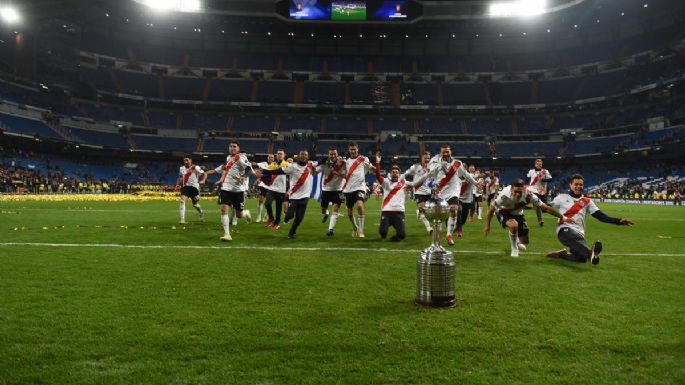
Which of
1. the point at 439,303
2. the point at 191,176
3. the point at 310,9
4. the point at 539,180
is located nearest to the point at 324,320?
the point at 439,303

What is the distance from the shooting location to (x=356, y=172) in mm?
12203

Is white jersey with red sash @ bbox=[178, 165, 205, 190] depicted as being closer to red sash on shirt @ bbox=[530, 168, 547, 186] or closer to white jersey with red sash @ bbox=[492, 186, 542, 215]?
white jersey with red sash @ bbox=[492, 186, 542, 215]

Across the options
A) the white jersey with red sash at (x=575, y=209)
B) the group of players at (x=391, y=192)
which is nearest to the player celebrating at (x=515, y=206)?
the group of players at (x=391, y=192)

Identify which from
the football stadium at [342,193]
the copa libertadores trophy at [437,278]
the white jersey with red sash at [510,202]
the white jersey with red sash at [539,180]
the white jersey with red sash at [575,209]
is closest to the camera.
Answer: the football stadium at [342,193]

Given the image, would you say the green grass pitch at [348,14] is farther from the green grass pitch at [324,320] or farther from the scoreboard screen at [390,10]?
the green grass pitch at [324,320]

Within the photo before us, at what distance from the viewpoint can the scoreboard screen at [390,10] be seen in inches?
2504

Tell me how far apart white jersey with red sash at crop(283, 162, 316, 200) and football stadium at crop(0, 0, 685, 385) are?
0.22 feet

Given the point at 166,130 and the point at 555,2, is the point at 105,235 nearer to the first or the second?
the point at 166,130

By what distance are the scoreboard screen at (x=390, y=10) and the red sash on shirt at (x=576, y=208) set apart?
6027 centimetres

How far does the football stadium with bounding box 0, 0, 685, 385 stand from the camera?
377 cm

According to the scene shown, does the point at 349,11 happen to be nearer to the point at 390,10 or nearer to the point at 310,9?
the point at 310,9

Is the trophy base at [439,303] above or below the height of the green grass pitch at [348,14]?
below

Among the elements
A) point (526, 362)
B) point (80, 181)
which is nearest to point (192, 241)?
point (526, 362)

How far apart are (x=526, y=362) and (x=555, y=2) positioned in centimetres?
7076
